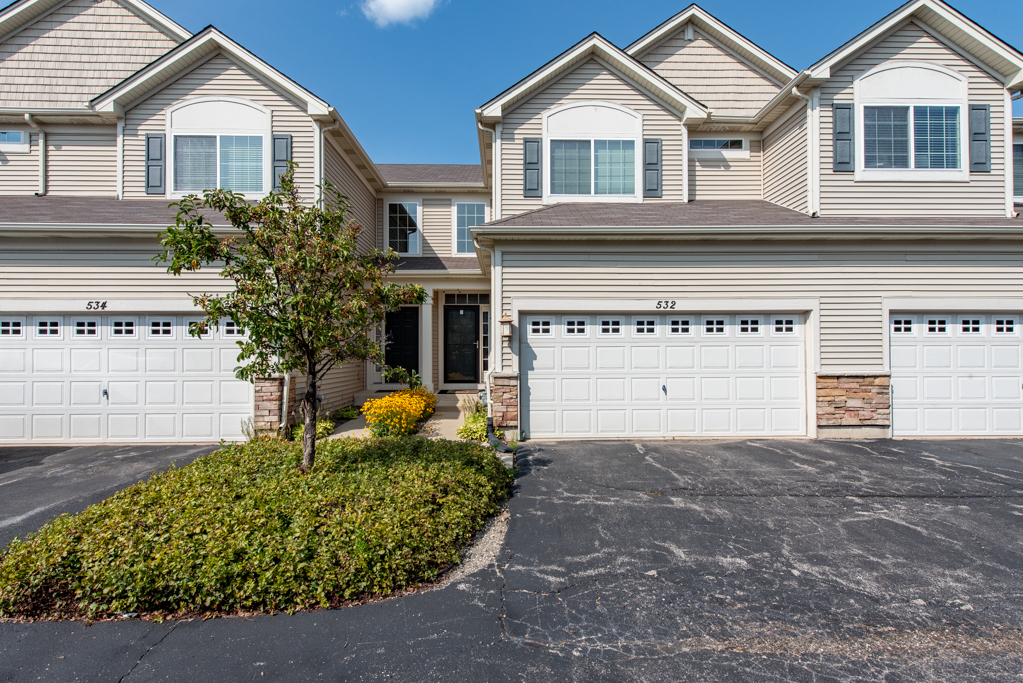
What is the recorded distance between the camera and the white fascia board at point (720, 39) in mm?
10805

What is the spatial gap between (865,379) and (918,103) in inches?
212

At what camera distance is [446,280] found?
12016 millimetres

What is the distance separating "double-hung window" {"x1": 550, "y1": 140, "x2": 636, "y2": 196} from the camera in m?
9.82

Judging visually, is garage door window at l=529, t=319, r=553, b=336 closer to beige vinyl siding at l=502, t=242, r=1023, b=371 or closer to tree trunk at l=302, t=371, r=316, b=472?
beige vinyl siding at l=502, t=242, r=1023, b=371

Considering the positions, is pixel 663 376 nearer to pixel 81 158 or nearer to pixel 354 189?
pixel 354 189

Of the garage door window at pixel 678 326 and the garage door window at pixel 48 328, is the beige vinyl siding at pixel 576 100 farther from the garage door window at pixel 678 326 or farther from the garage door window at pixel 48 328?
the garage door window at pixel 48 328

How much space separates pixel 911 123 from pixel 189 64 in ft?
45.7

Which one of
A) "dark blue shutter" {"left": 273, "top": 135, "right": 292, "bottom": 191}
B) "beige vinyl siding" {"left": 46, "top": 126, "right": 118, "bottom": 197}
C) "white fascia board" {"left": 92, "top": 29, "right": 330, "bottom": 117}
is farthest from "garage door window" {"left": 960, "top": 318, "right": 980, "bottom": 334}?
"beige vinyl siding" {"left": 46, "top": 126, "right": 118, "bottom": 197}

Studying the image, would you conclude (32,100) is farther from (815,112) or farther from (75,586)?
(815,112)

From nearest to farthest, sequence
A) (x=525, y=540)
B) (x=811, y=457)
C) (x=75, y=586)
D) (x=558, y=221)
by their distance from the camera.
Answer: (x=75, y=586)
(x=525, y=540)
(x=811, y=457)
(x=558, y=221)

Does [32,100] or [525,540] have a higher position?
[32,100]

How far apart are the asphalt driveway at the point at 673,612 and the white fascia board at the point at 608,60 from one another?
7531 mm

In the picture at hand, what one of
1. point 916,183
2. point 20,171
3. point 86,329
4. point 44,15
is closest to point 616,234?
point 916,183

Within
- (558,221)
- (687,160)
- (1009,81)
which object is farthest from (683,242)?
(1009,81)
